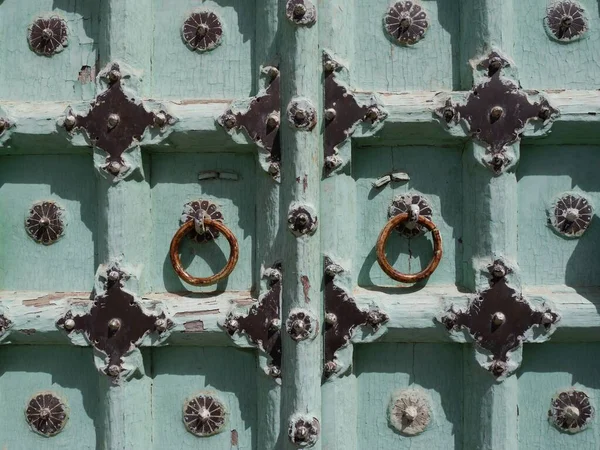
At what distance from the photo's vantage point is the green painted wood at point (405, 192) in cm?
191

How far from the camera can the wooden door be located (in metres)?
1.84

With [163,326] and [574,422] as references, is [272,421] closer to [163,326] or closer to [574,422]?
[163,326]

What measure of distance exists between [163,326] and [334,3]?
39.2 inches

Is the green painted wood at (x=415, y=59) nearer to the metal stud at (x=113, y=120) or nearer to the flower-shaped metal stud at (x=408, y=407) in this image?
the metal stud at (x=113, y=120)

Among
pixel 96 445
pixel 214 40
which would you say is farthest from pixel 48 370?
pixel 214 40

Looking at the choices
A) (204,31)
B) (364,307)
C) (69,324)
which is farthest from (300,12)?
(69,324)

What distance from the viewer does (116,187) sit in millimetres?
1872

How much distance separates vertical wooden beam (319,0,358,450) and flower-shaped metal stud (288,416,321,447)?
0.18 feet

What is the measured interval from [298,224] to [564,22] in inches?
36.7

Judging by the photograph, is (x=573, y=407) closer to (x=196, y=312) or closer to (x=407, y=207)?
(x=407, y=207)

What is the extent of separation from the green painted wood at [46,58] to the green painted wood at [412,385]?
3.68 feet

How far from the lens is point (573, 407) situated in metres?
1.89

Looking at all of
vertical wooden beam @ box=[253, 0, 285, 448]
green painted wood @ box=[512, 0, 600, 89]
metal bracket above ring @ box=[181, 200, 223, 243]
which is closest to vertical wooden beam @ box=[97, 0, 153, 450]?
metal bracket above ring @ box=[181, 200, 223, 243]

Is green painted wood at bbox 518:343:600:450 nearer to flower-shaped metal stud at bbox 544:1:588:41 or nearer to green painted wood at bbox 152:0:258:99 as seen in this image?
flower-shaped metal stud at bbox 544:1:588:41
